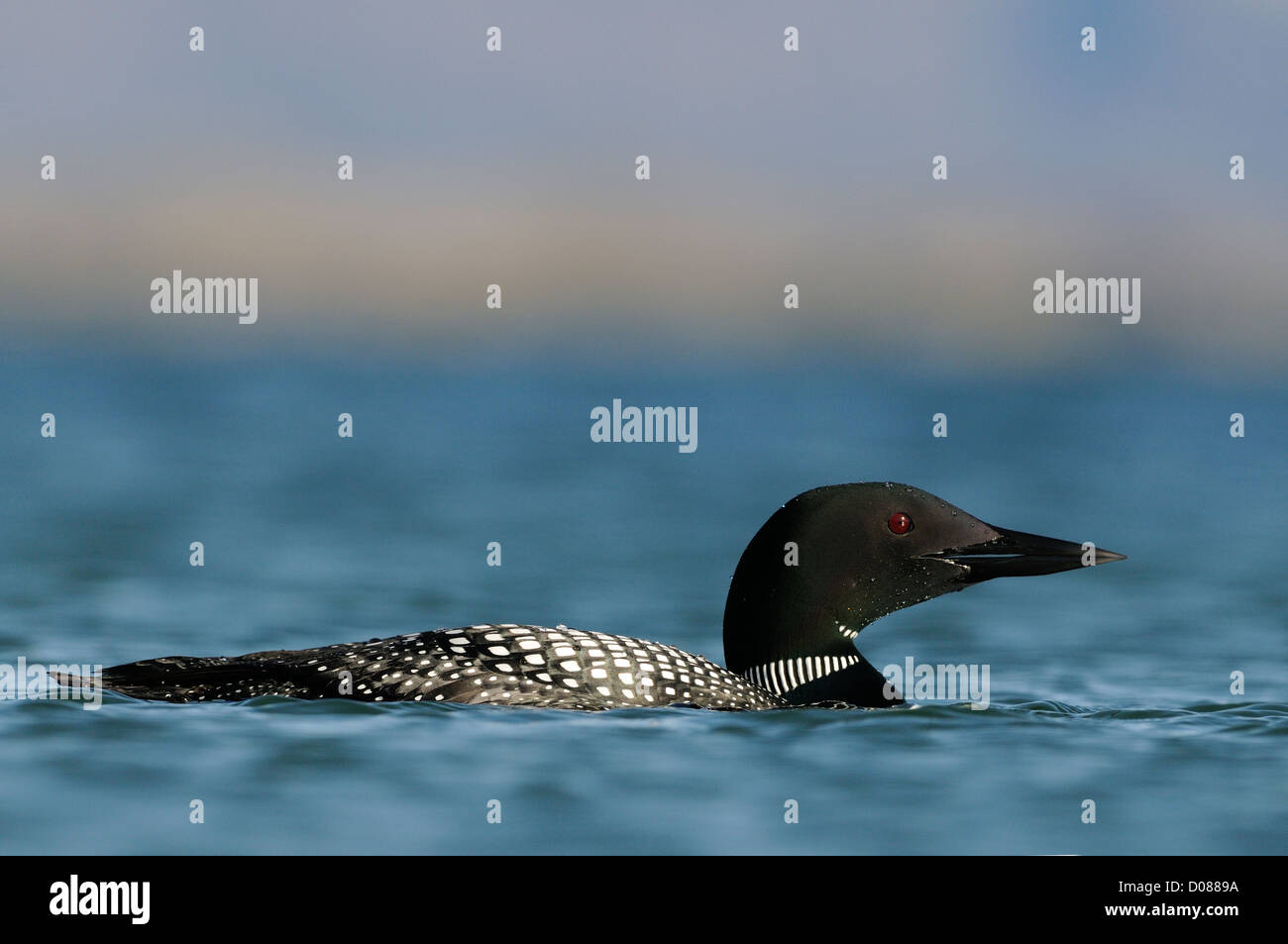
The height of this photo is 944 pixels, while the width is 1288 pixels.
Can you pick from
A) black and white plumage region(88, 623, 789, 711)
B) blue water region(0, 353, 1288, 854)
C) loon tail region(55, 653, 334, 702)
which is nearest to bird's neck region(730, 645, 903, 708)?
blue water region(0, 353, 1288, 854)

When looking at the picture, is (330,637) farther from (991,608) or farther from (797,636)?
(991,608)

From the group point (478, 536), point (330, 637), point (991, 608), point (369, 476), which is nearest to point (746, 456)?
point (369, 476)

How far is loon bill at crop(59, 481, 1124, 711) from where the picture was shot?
568 centimetres

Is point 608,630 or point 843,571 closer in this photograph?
point 843,571

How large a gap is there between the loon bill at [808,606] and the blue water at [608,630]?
0.44 ft

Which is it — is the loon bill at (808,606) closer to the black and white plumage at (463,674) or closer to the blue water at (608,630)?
the black and white plumage at (463,674)

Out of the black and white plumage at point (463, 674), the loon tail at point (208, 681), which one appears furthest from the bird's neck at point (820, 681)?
the loon tail at point (208, 681)

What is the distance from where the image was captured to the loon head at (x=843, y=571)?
5.98 meters

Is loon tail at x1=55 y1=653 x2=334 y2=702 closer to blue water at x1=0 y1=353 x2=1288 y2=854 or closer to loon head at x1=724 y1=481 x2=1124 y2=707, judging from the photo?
blue water at x1=0 y1=353 x2=1288 y2=854

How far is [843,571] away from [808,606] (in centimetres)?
13

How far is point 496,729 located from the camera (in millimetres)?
5375

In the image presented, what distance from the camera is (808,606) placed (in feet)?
19.6

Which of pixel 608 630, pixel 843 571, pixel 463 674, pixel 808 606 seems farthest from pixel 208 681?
pixel 608 630

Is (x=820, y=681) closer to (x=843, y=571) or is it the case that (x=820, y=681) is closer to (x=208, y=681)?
(x=843, y=571)
